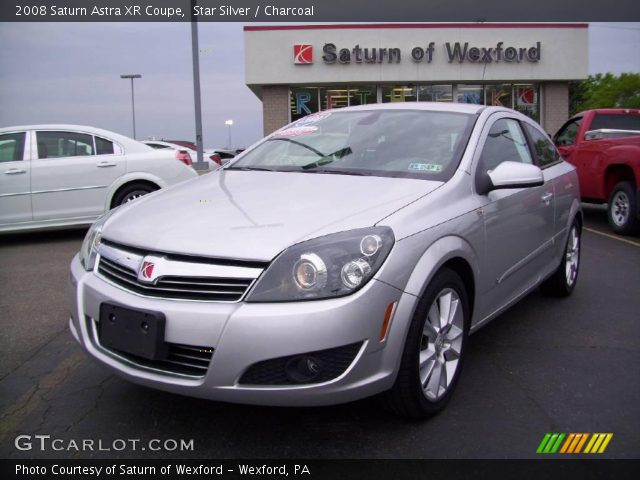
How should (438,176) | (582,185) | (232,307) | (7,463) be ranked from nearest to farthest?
(232,307)
(7,463)
(438,176)
(582,185)

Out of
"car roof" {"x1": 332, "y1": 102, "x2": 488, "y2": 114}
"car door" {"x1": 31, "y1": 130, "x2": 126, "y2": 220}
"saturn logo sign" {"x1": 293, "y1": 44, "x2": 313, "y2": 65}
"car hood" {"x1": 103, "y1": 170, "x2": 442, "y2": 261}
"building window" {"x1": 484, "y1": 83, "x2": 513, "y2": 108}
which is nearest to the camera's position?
"car hood" {"x1": 103, "y1": 170, "x2": 442, "y2": 261}

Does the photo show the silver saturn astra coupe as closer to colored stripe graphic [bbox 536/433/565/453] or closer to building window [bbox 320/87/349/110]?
colored stripe graphic [bbox 536/433/565/453]

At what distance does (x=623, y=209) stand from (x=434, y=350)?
642 centimetres

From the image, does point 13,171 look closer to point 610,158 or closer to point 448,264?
point 448,264

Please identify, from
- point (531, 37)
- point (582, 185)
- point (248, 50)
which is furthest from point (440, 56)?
point (582, 185)

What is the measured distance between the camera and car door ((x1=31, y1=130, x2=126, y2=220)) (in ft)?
24.8

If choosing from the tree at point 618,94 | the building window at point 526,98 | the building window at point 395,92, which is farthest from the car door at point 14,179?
the tree at point 618,94

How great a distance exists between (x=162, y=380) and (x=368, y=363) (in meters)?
0.83

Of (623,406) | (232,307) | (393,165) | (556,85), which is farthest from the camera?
(556,85)

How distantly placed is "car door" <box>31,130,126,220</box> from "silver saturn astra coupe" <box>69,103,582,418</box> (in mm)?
4698

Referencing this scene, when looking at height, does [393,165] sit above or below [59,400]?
above

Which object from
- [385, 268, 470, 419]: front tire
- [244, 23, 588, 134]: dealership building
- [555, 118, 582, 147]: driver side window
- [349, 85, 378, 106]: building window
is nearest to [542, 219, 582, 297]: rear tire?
[385, 268, 470, 419]: front tire

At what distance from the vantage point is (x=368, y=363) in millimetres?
2365

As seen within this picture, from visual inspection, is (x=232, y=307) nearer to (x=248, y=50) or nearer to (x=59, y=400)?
(x=59, y=400)
